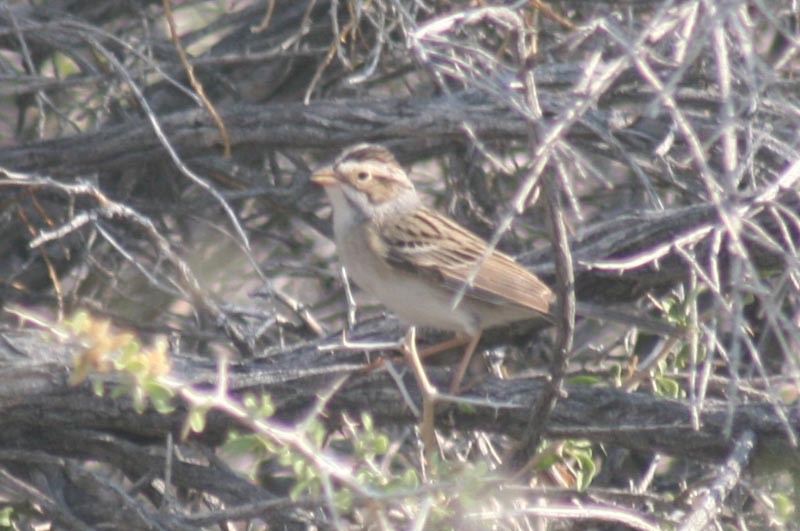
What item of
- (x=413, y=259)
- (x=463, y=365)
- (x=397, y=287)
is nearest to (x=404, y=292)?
(x=397, y=287)

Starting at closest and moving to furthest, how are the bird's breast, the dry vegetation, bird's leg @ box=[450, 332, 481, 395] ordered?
the dry vegetation → bird's leg @ box=[450, 332, 481, 395] → the bird's breast

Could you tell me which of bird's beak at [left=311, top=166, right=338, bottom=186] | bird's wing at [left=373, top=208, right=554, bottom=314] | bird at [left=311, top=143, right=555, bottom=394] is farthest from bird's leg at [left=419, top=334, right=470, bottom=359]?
bird's beak at [left=311, top=166, right=338, bottom=186]

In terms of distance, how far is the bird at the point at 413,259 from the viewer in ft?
14.9

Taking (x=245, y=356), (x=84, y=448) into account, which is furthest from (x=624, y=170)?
(x=84, y=448)

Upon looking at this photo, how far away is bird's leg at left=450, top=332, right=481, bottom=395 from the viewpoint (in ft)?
13.7

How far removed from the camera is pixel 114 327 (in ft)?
16.3

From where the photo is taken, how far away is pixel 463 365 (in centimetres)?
434

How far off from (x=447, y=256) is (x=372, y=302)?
104 cm

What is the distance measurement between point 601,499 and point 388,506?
79 centimetres

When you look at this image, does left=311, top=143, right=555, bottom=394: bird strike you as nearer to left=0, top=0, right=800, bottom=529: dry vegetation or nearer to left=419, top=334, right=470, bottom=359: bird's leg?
left=419, top=334, right=470, bottom=359: bird's leg

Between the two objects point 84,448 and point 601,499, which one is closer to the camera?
point 601,499

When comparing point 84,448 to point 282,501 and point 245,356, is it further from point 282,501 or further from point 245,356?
point 282,501

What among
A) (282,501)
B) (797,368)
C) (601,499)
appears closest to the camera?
(797,368)

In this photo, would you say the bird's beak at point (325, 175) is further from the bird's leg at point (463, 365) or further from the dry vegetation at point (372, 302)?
the bird's leg at point (463, 365)
